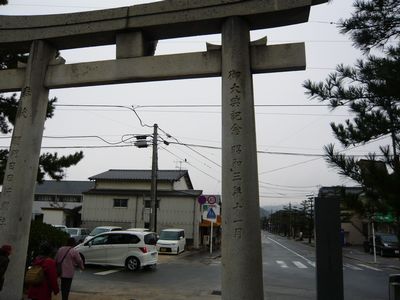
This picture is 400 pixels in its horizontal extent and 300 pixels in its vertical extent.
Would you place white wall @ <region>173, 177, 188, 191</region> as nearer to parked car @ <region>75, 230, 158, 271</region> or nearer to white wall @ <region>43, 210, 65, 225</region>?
white wall @ <region>43, 210, 65, 225</region>

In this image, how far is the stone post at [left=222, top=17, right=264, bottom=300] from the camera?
6348 mm

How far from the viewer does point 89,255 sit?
17859 mm

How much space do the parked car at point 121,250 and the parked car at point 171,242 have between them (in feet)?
32.5

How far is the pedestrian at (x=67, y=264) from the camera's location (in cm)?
881

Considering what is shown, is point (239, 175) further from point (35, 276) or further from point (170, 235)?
point (170, 235)

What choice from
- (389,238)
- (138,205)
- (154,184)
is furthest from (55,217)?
(389,238)

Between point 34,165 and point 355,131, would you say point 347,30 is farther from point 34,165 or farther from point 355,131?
point 34,165

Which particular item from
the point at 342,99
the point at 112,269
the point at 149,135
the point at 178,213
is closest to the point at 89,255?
the point at 112,269

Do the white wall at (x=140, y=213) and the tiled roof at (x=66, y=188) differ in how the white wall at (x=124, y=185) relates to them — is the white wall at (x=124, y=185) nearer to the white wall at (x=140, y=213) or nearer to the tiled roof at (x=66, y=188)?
the white wall at (x=140, y=213)

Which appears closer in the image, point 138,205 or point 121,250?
point 121,250

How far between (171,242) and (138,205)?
34.2 ft

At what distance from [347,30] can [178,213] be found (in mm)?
31509

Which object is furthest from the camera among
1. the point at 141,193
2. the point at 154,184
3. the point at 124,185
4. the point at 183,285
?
the point at 124,185

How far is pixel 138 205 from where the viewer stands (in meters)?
37.7
